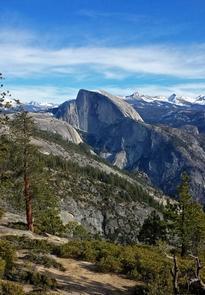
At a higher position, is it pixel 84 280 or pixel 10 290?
pixel 10 290

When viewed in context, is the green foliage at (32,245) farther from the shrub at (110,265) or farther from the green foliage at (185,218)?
the green foliage at (185,218)

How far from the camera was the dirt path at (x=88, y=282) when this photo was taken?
24672 millimetres

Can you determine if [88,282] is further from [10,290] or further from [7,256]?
[10,290]

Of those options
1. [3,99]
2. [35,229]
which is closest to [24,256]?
[3,99]

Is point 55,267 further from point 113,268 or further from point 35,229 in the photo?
point 35,229

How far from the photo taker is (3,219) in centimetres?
5175

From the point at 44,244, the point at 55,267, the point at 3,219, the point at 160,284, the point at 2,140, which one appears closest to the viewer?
the point at 160,284

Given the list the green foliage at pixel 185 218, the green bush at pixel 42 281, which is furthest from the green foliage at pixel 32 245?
the green foliage at pixel 185 218

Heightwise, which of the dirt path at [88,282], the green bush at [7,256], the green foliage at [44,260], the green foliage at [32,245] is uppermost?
the green bush at [7,256]

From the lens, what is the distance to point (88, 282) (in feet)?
85.8

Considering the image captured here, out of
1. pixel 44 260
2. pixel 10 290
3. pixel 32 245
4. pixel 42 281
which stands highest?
pixel 10 290

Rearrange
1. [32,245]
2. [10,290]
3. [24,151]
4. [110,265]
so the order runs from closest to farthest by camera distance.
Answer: [10,290] < [110,265] < [32,245] < [24,151]

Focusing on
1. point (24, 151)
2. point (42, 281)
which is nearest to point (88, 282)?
point (42, 281)

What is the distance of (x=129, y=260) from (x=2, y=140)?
51.2ft
